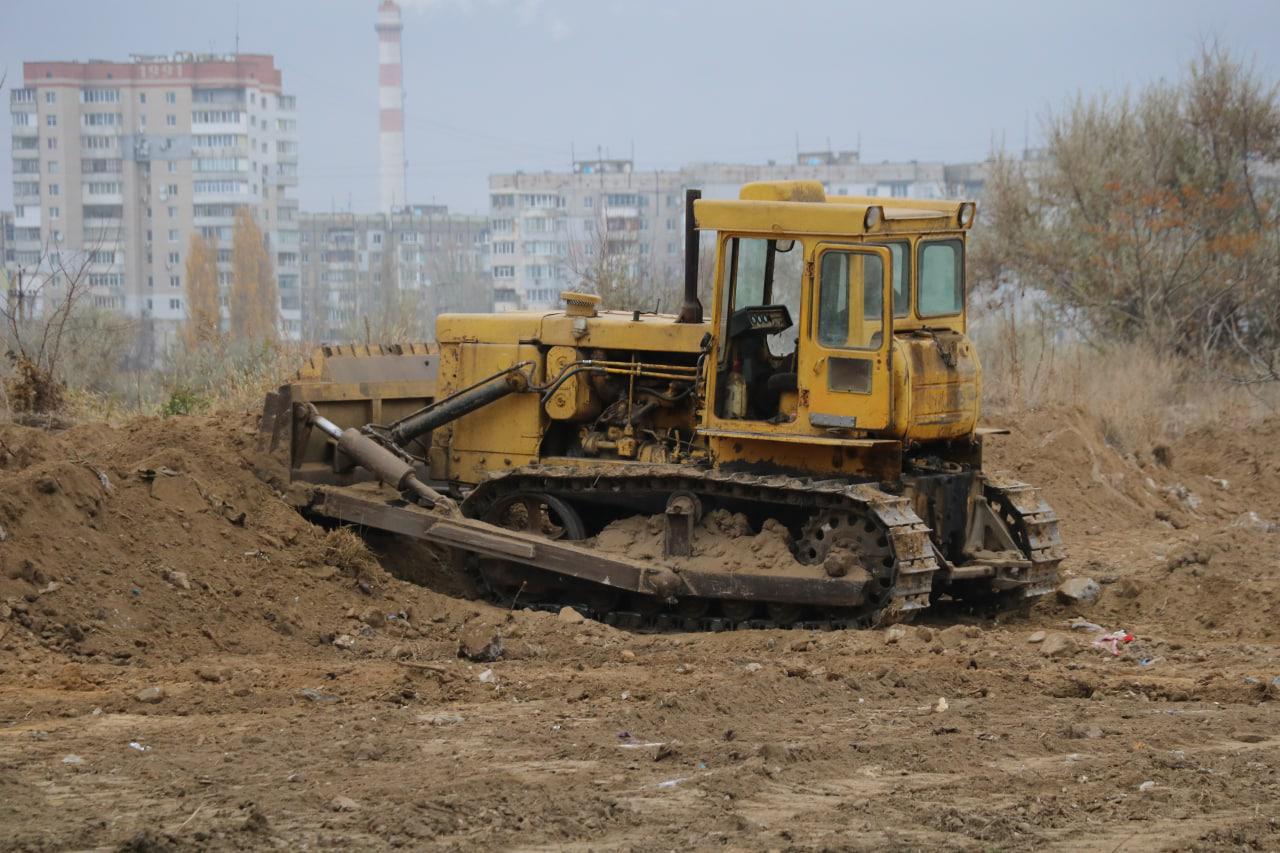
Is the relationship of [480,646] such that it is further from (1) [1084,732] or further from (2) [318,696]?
(1) [1084,732]

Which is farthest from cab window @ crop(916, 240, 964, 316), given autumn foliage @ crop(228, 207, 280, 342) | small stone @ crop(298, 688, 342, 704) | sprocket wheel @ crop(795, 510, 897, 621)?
autumn foliage @ crop(228, 207, 280, 342)

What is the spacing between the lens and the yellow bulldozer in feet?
32.7

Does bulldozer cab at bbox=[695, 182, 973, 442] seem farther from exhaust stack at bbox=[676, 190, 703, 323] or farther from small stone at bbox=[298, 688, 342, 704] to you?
small stone at bbox=[298, 688, 342, 704]

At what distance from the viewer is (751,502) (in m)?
10.6

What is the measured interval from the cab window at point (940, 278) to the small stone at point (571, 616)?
290 centimetres

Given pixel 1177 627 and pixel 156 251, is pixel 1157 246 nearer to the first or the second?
pixel 1177 627

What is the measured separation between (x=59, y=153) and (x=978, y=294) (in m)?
69.8

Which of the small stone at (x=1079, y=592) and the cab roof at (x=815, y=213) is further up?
the cab roof at (x=815, y=213)

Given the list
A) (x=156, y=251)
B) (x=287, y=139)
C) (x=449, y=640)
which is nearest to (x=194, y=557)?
(x=449, y=640)

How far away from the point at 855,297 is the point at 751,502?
1540 mm

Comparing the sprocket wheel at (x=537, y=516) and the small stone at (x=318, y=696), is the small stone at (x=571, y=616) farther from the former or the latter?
the small stone at (x=318, y=696)

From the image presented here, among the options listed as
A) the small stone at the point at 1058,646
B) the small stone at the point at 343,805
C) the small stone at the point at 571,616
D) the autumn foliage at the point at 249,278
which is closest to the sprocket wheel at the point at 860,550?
the small stone at the point at 1058,646

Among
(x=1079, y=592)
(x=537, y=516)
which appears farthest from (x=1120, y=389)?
(x=537, y=516)

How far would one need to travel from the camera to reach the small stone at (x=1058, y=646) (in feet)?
31.0
